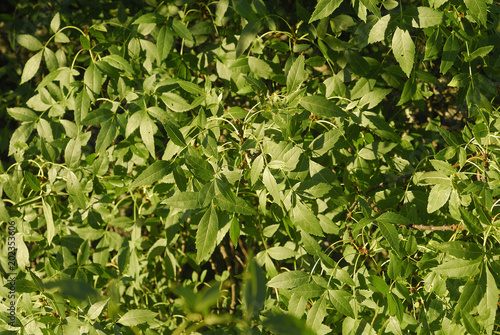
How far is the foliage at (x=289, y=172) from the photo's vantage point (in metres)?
1.21

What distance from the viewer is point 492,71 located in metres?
1.58

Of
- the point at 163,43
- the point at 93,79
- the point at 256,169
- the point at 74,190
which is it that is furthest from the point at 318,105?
the point at 74,190

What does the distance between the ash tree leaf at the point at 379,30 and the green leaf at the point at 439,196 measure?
48 centimetres

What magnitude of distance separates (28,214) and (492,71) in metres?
1.80

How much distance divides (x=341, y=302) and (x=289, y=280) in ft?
0.52

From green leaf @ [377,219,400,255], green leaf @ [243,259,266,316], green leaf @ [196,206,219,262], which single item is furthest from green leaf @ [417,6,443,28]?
green leaf @ [243,259,266,316]

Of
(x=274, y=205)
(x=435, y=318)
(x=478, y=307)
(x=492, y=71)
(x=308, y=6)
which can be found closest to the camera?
(x=478, y=307)

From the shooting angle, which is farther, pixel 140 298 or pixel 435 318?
pixel 140 298

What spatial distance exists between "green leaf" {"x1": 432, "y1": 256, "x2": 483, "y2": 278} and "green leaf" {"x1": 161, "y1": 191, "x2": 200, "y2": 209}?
2.11 feet

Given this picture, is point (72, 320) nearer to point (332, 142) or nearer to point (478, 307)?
point (332, 142)

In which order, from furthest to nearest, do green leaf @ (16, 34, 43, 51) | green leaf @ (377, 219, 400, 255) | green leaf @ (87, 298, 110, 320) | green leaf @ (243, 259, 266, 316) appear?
green leaf @ (16, 34, 43, 51) < green leaf @ (87, 298, 110, 320) < green leaf @ (377, 219, 400, 255) < green leaf @ (243, 259, 266, 316)

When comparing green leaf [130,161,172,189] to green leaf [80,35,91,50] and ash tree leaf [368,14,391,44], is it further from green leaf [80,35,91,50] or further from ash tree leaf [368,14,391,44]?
ash tree leaf [368,14,391,44]

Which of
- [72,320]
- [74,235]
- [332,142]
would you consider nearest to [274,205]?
[332,142]

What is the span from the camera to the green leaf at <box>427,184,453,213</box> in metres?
1.24
